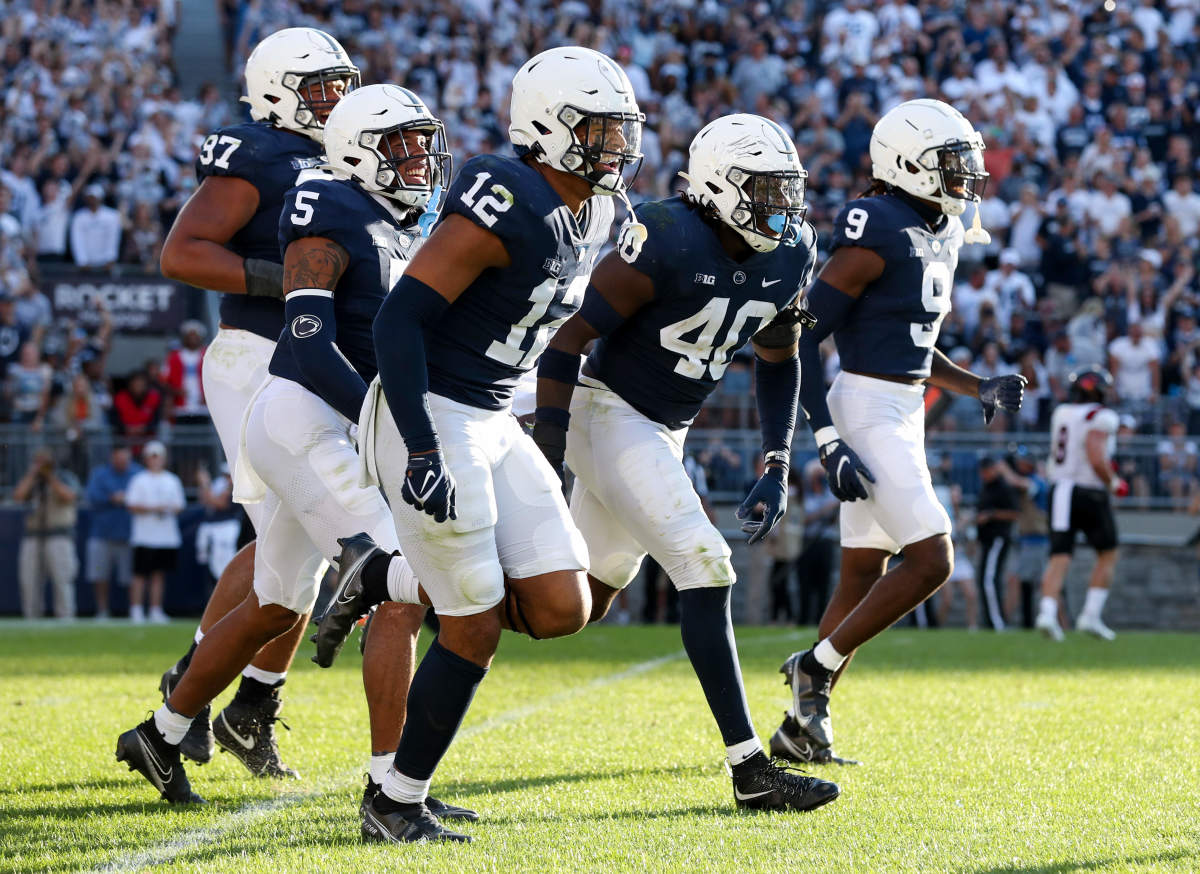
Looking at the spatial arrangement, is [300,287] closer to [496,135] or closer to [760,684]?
[760,684]

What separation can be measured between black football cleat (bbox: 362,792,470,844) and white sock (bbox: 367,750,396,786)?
18 centimetres

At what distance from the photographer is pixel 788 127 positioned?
18781 mm

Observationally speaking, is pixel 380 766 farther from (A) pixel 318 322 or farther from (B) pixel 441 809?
(A) pixel 318 322

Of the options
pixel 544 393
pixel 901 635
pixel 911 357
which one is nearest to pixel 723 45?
pixel 901 635

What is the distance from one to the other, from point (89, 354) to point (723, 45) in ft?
29.9

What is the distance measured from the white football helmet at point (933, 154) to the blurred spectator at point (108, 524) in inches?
385

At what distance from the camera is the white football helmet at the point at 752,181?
4.39m

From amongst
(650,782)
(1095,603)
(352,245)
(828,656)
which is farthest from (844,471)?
(1095,603)

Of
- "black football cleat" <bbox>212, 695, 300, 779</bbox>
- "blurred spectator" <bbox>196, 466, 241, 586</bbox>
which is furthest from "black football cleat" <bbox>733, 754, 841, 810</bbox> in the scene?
"blurred spectator" <bbox>196, 466, 241, 586</bbox>

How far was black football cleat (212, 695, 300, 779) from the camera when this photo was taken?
16.4 ft

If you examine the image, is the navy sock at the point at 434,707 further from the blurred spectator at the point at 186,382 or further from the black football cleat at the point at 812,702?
the blurred spectator at the point at 186,382

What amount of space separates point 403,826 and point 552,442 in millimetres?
1081

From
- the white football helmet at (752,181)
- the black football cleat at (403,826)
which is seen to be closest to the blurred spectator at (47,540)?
the white football helmet at (752,181)

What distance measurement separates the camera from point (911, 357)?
5.59 m
